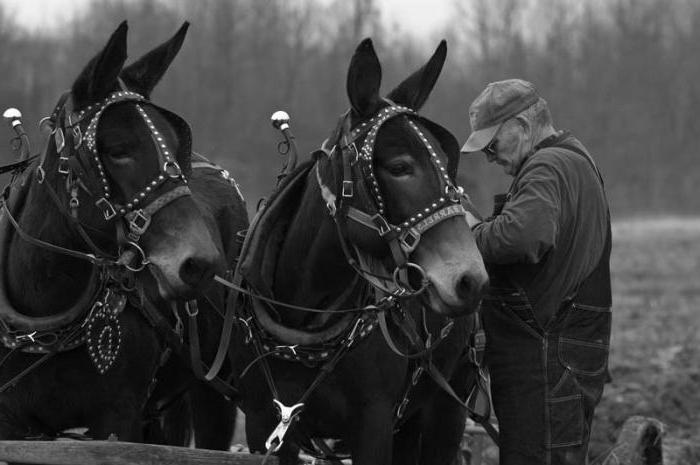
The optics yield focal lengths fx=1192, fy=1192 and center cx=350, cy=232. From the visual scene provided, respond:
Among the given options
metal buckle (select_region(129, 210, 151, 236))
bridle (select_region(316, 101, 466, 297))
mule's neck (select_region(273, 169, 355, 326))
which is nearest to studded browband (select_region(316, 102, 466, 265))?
bridle (select_region(316, 101, 466, 297))

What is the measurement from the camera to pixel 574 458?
5281mm

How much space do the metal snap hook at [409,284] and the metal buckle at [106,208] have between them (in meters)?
1.16

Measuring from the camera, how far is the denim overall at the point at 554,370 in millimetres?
5250

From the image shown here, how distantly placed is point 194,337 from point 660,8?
61.5 metres

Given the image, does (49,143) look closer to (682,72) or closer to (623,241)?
(623,241)

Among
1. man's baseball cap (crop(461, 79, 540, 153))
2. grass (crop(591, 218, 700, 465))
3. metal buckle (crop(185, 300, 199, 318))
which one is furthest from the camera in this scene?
grass (crop(591, 218, 700, 465))

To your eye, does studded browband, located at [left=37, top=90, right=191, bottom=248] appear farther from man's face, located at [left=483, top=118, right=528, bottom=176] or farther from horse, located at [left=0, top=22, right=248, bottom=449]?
man's face, located at [left=483, top=118, right=528, bottom=176]

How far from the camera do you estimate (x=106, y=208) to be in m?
4.79

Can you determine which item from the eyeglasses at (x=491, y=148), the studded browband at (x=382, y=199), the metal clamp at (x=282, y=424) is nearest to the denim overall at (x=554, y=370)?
the eyeglasses at (x=491, y=148)

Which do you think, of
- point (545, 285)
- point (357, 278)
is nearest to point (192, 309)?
point (357, 278)

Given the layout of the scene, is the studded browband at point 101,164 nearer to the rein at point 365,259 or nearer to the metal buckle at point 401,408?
the rein at point 365,259

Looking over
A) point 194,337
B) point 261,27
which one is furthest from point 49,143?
point 261,27

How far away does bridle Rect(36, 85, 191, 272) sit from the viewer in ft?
15.5

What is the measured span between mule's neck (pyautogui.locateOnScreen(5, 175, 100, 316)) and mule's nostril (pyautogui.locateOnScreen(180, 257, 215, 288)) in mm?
681
